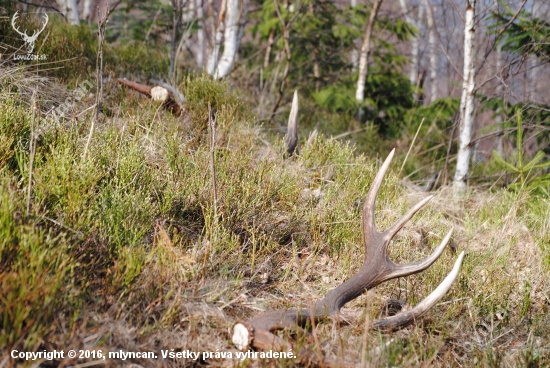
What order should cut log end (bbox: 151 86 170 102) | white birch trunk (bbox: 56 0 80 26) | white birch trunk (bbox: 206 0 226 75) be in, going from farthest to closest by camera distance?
white birch trunk (bbox: 56 0 80 26), white birch trunk (bbox: 206 0 226 75), cut log end (bbox: 151 86 170 102)

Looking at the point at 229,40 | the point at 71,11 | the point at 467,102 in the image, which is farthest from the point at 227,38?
the point at 467,102

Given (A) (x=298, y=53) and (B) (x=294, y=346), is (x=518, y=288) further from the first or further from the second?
(A) (x=298, y=53)

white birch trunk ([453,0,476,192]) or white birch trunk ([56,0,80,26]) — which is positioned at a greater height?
white birch trunk ([56,0,80,26])

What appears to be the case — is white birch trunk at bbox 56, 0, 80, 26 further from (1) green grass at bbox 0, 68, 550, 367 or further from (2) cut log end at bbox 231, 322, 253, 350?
(2) cut log end at bbox 231, 322, 253, 350

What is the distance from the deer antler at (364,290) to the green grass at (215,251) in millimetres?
94

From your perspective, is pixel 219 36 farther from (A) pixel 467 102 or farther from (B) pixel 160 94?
(A) pixel 467 102

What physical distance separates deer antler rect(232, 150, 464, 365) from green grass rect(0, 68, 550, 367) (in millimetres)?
94

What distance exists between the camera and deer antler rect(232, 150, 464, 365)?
208 centimetres

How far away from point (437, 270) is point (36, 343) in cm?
264

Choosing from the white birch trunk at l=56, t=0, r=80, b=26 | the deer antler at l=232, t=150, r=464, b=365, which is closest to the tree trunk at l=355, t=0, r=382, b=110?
the white birch trunk at l=56, t=0, r=80, b=26

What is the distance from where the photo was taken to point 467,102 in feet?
17.8

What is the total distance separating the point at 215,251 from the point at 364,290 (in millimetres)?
985

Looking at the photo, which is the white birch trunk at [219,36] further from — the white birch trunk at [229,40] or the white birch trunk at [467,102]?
the white birch trunk at [467,102]

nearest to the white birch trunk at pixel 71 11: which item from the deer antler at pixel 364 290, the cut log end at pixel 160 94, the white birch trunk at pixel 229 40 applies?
the white birch trunk at pixel 229 40
